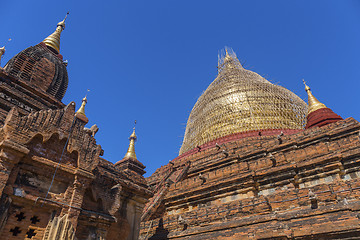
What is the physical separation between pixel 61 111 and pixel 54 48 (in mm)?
10230

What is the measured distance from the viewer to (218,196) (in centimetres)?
1238

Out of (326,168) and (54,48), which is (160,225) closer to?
(326,168)

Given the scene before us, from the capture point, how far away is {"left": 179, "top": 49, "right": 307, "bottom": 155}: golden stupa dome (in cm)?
2592

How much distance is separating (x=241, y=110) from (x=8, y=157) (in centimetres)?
2404

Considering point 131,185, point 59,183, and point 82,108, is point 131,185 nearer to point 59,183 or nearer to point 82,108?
point 59,183

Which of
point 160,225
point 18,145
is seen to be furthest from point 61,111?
point 160,225

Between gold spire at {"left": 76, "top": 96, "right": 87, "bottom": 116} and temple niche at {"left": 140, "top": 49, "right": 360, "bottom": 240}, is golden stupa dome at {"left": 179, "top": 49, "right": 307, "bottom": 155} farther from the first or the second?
gold spire at {"left": 76, "top": 96, "right": 87, "bottom": 116}

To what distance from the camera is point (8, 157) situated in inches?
225

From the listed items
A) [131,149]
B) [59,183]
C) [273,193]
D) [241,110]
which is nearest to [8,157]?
[59,183]

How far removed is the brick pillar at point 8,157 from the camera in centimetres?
556

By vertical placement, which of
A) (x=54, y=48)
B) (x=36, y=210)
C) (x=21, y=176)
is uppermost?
(x=54, y=48)

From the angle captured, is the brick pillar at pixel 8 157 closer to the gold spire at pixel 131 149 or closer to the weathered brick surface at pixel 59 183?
the weathered brick surface at pixel 59 183

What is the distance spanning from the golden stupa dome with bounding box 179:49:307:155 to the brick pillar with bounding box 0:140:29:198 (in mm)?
21611

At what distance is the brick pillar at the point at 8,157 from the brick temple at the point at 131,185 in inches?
0.8
